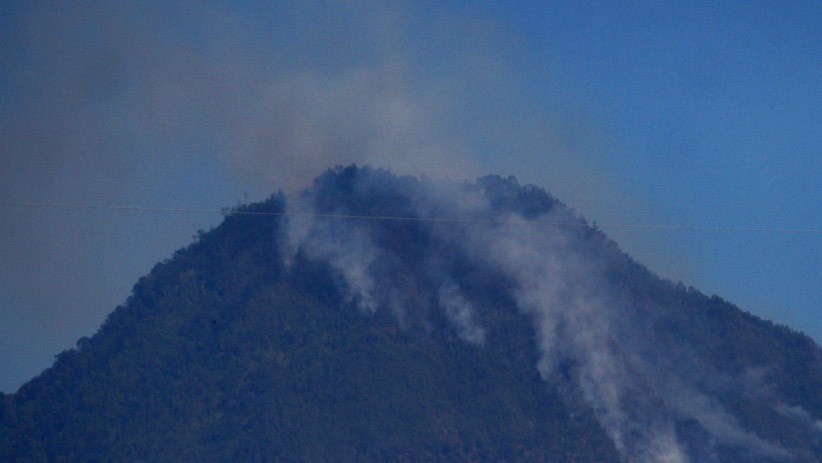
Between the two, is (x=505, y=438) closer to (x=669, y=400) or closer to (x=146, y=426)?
(x=669, y=400)

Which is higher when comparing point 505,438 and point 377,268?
point 377,268

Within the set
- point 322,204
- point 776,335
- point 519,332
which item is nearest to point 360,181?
point 322,204

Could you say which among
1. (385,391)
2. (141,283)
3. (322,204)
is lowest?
(385,391)
